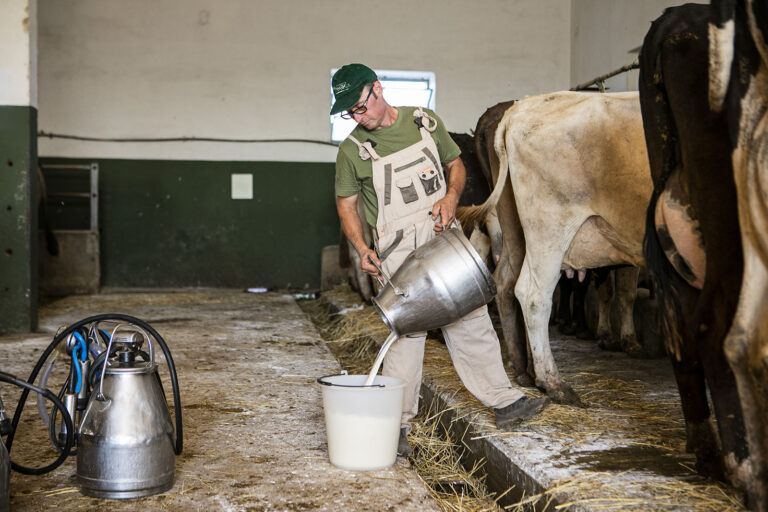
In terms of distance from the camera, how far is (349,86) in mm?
3006

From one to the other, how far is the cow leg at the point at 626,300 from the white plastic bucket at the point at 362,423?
2.72 metres

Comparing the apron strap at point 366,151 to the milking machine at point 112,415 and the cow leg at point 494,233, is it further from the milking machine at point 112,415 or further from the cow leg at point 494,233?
the cow leg at point 494,233

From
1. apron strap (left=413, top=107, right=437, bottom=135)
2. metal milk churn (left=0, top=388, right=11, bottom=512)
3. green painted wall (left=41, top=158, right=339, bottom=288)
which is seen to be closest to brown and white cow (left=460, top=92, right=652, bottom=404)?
apron strap (left=413, top=107, right=437, bottom=135)

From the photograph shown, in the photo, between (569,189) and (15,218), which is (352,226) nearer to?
(569,189)

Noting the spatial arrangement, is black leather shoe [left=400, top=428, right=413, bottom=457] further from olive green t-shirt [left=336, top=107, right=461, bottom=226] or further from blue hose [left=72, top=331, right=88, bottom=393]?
blue hose [left=72, top=331, right=88, bottom=393]

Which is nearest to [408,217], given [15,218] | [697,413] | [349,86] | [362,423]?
[349,86]

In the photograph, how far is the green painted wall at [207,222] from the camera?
10344mm

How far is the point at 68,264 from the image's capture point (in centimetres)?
977

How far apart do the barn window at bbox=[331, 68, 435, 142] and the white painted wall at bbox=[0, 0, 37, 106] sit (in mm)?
4939

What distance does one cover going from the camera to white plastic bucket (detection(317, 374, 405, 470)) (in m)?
2.74

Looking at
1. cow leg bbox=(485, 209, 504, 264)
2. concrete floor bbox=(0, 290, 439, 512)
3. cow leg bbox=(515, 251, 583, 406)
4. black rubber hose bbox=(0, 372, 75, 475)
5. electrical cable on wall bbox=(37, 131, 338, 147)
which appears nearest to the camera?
black rubber hose bbox=(0, 372, 75, 475)

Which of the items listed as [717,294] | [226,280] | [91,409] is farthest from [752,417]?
[226,280]

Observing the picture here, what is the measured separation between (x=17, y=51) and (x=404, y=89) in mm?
5736

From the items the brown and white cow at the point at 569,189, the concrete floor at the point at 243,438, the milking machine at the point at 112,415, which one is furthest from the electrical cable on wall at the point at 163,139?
the milking machine at the point at 112,415
